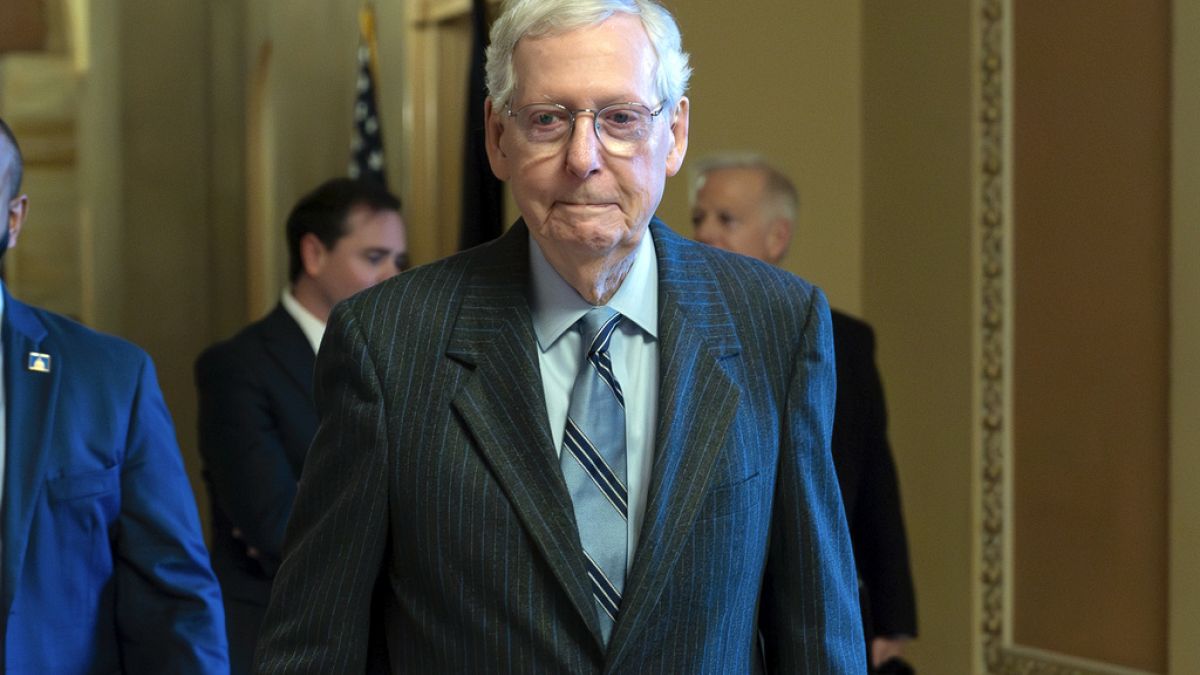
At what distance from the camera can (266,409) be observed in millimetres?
4035

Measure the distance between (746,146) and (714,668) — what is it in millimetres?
3985

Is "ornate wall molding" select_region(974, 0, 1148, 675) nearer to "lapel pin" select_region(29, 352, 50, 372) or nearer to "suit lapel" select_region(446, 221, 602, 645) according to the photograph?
"lapel pin" select_region(29, 352, 50, 372)

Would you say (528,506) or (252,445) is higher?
(528,506)

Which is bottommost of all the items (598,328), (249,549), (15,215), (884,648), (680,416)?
(884,648)

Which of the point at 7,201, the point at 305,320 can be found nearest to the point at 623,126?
the point at 7,201

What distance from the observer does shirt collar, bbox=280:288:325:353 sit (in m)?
4.21

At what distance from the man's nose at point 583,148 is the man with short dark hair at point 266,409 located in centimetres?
225

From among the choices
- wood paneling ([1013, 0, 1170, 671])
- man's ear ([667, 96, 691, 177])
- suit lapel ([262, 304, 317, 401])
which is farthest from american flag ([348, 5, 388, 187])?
man's ear ([667, 96, 691, 177])

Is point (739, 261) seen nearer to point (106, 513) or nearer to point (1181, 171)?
point (106, 513)

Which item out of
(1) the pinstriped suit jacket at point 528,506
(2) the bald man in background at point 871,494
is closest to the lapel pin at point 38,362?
(1) the pinstriped suit jacket at point 528,506

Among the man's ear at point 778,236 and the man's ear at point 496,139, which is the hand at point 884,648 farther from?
the man's ear at point 496,139

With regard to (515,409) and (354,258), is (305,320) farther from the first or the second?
(515,409)

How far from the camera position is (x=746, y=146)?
18.8 feet

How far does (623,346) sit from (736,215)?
2.47 meters
